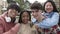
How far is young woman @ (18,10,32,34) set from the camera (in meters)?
1.79

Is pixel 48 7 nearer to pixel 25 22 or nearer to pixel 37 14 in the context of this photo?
pixel 37 14

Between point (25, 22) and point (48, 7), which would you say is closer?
point (48, 7)

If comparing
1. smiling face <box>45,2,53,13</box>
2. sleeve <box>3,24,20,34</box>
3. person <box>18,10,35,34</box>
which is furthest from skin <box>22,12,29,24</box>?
smiling face <box>45,2,53,13</box>

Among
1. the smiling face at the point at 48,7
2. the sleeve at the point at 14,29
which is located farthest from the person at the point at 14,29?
the smiling face at the point at 48,7

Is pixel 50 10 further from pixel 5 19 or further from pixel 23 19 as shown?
pixel 5 19

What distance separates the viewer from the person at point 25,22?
1787 millimetres

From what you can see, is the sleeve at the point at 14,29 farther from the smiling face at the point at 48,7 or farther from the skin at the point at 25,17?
the smiling face at the point at 48,7

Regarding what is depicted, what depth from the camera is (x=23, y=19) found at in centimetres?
179

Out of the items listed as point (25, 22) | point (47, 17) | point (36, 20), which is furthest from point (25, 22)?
point (47, 17)

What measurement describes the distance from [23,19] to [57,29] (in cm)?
37

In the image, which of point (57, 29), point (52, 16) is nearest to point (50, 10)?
point (52, 16)

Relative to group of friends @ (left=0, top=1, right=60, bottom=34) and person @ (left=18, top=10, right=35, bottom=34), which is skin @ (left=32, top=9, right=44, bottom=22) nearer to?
group of friends @ (left=0, top=1, right=60, bottom=34)

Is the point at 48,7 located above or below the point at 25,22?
above

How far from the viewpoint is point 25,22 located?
1.81 metres
